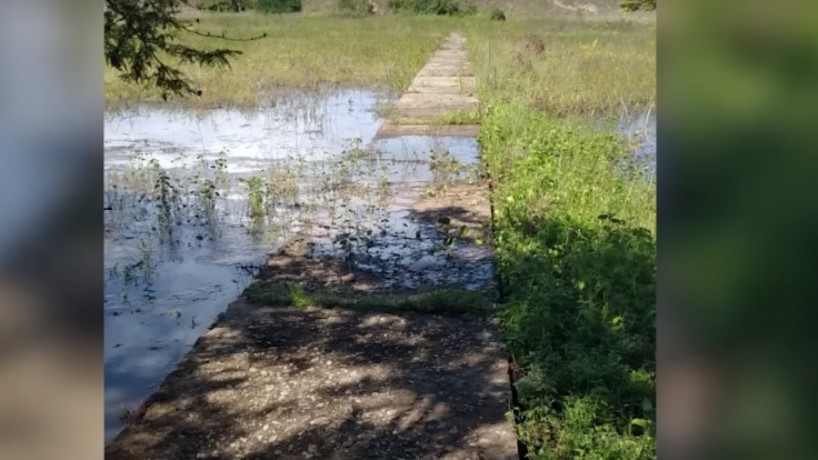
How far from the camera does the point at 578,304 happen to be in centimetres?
439

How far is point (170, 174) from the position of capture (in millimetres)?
8742

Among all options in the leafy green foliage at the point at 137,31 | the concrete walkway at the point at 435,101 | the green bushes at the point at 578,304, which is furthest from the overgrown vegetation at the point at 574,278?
the leafy green foliage at the point at 137,31

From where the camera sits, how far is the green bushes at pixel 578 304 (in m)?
3.35

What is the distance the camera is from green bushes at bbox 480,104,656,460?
11.0 ft

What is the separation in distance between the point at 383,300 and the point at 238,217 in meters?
2.58

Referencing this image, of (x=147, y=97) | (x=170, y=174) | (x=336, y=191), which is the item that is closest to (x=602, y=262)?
(x=336, y=191)

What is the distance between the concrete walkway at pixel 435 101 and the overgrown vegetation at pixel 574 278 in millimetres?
534

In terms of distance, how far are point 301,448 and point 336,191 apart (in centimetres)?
472

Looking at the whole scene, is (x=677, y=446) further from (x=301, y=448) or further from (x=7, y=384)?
(x=301, y=448)

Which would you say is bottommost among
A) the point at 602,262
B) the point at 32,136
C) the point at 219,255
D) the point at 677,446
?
the point at 219,255

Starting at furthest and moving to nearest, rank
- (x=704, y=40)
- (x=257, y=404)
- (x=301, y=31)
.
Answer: (x=301, y=31)
(x=257, y=404)
(x=704, y=40)

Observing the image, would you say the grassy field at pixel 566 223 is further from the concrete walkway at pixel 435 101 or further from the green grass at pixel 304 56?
the concrete walkway at pixel 435 101

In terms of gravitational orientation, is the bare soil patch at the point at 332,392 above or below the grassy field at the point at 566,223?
below

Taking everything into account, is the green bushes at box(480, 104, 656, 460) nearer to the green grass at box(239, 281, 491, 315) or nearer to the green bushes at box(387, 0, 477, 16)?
the green grass at box(239, 281, 491, 315)
